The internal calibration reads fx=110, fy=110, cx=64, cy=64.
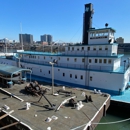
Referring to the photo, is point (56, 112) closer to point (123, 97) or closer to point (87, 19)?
point (123, 97)

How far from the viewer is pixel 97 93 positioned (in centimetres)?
1337

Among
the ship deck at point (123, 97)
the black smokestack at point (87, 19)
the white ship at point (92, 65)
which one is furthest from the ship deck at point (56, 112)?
the black smokestack at point (87, 19)

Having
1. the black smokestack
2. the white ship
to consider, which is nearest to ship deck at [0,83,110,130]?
the white ship

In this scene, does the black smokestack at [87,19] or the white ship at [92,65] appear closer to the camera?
the white ship at [92,65]

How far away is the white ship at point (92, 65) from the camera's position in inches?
579

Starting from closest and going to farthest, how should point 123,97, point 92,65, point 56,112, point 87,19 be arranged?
point 56,112, point 123,97, point 92,65, point 87,19

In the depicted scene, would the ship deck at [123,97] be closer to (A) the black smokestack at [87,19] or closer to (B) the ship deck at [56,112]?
(B) the ship deck at [56,112]

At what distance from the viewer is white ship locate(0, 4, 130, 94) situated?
14695 mm

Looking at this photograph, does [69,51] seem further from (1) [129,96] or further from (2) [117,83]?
(1) [129,96]

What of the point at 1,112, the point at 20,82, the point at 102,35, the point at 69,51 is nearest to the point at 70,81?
the point at 69,51

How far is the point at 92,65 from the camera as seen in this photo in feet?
53.9

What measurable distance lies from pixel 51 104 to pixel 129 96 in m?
9.91

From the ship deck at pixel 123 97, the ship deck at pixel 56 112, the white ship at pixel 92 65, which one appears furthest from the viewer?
the white ship at pixel 92 65

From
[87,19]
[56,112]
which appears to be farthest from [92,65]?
[56,112]
